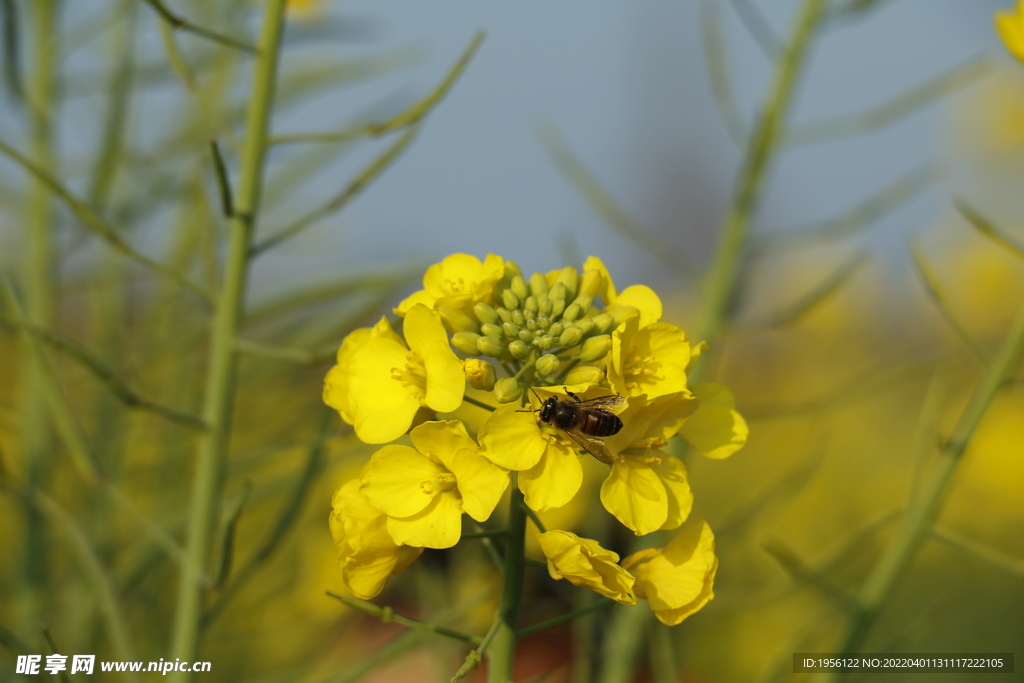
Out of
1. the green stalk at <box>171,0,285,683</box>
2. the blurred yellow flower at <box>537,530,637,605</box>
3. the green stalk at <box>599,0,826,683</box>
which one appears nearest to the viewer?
the blurred yellow flower at <box>537,530,637,605</box>

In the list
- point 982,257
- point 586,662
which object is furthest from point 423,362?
point 982,257

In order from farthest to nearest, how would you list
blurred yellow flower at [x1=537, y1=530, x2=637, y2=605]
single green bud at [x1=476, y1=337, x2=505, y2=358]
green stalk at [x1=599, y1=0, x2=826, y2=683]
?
green stalk at [x1=599, y1=0, x2=826, y2=683]
single green bud at [x1=476, y1=337, x2=505, y2=358]
blurred yellow flower at [x1=537, y1=530, x2=637, y2=605]

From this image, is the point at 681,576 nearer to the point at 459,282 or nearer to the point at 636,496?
the point at 636,496

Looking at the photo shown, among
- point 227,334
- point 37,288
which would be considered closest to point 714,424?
point 227,334

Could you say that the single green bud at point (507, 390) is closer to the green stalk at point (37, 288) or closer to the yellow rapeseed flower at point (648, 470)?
the yellow rapeseed flower at point (648, 470)

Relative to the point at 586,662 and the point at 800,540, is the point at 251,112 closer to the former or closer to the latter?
the point at 586,662

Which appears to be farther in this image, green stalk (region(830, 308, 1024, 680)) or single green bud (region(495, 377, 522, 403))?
green stalk (region(830, 308, 1024, 680))

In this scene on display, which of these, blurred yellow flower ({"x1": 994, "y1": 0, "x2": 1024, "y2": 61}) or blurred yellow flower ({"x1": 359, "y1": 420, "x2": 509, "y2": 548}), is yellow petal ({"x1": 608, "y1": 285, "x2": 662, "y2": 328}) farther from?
blurred yellow flower ({"x1": 994, "y1": 0, "x2": 1024, "y2": 61})

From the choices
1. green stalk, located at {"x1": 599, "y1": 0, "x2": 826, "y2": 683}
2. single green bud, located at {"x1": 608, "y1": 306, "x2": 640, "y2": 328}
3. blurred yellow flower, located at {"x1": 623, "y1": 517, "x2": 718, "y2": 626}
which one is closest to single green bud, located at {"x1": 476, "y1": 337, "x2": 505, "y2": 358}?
single green bud, located at {"x1": 608, "y1": 306, "x2": 640, "y2": 328}
